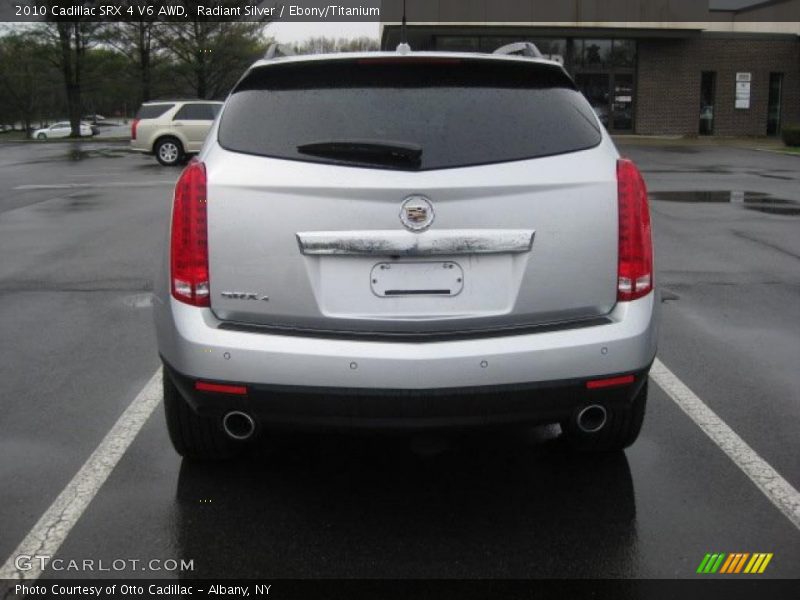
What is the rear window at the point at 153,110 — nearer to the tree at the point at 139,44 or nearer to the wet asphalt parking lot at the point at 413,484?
the wet asphalt parking lot at the point at 413,484

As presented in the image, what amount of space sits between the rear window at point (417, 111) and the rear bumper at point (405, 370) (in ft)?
2.18

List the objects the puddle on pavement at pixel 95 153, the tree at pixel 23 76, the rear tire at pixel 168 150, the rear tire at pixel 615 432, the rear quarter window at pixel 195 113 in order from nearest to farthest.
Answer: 1. the rear tire at pixel 615 432
2. the rear quarter window at pixel 195 113
3. the rear tire at pixel 168 150
4. the puddle on pavement at pixel 95 153
5. the tree at pixel 23 76

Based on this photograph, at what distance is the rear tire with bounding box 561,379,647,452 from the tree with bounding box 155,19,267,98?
4641 centimetres

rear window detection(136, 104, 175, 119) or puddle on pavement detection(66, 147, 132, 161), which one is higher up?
rear window detection(136, 104, 175, 119)

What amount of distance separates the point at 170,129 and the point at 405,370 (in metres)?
24.0

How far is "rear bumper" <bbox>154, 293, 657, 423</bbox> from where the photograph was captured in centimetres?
326

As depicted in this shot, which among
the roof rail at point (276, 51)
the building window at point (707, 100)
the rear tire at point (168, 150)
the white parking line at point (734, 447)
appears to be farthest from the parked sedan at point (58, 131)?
the white parking line at point (734, 447)

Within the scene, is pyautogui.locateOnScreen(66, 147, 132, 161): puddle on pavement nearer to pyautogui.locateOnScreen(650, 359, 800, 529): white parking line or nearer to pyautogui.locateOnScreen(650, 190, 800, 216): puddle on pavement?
pyautogui.locateOnScreen(650, 190, 800, 216): puddle on pavement

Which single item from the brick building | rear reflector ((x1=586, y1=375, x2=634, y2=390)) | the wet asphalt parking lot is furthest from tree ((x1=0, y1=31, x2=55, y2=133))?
rear reflector ((x1=586, y1=375, x2=634, y2=390))

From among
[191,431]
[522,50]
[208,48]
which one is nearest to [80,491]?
[191,431]

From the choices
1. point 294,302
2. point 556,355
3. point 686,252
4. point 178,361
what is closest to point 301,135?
point 294,302

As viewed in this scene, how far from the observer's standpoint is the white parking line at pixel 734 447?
12.5 ft

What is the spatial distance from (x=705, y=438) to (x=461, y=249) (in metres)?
1.93
